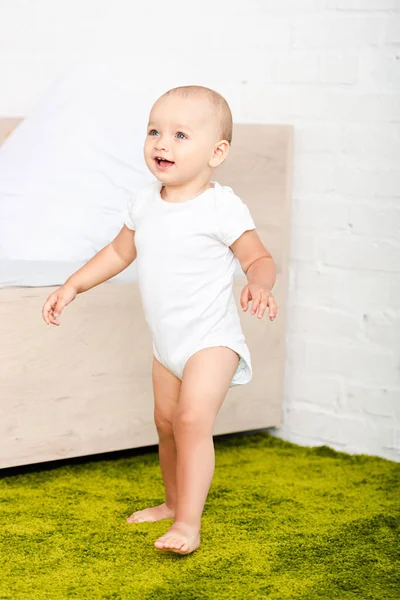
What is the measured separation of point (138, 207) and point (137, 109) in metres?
0.78

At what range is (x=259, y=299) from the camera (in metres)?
1.31

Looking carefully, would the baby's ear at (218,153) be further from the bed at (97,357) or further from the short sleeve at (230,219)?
the bed at (97,357)

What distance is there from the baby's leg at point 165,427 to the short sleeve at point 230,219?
0.24m

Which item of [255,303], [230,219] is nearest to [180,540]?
[255,303]

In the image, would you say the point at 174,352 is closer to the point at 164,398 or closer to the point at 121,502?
the point at 164,398

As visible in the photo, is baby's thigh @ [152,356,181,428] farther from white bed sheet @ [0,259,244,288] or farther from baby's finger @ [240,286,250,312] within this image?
white bed sheet @ [0,259,244,288]

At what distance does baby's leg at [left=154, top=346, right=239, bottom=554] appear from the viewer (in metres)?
1.42

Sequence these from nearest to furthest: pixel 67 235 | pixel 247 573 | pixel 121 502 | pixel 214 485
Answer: pixel 247 573 < pixel 121 502 < pixel 214 485 < pixel 67 235

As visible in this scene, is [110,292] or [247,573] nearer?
[247,573]

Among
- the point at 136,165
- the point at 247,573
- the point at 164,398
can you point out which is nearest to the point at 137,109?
the point at 136,165

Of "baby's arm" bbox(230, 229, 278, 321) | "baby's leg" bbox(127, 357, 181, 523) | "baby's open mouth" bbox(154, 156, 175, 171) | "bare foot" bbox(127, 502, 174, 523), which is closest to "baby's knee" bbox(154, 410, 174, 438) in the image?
"baby's leg" bbox(127, 357, 181, 523)

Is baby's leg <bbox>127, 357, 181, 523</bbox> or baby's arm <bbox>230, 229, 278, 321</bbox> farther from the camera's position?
baby's leg <bbox>127, 357, 181, 523</bbox>

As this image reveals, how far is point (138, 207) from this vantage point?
1494 millimetres

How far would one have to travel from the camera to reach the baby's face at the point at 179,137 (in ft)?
4.62
